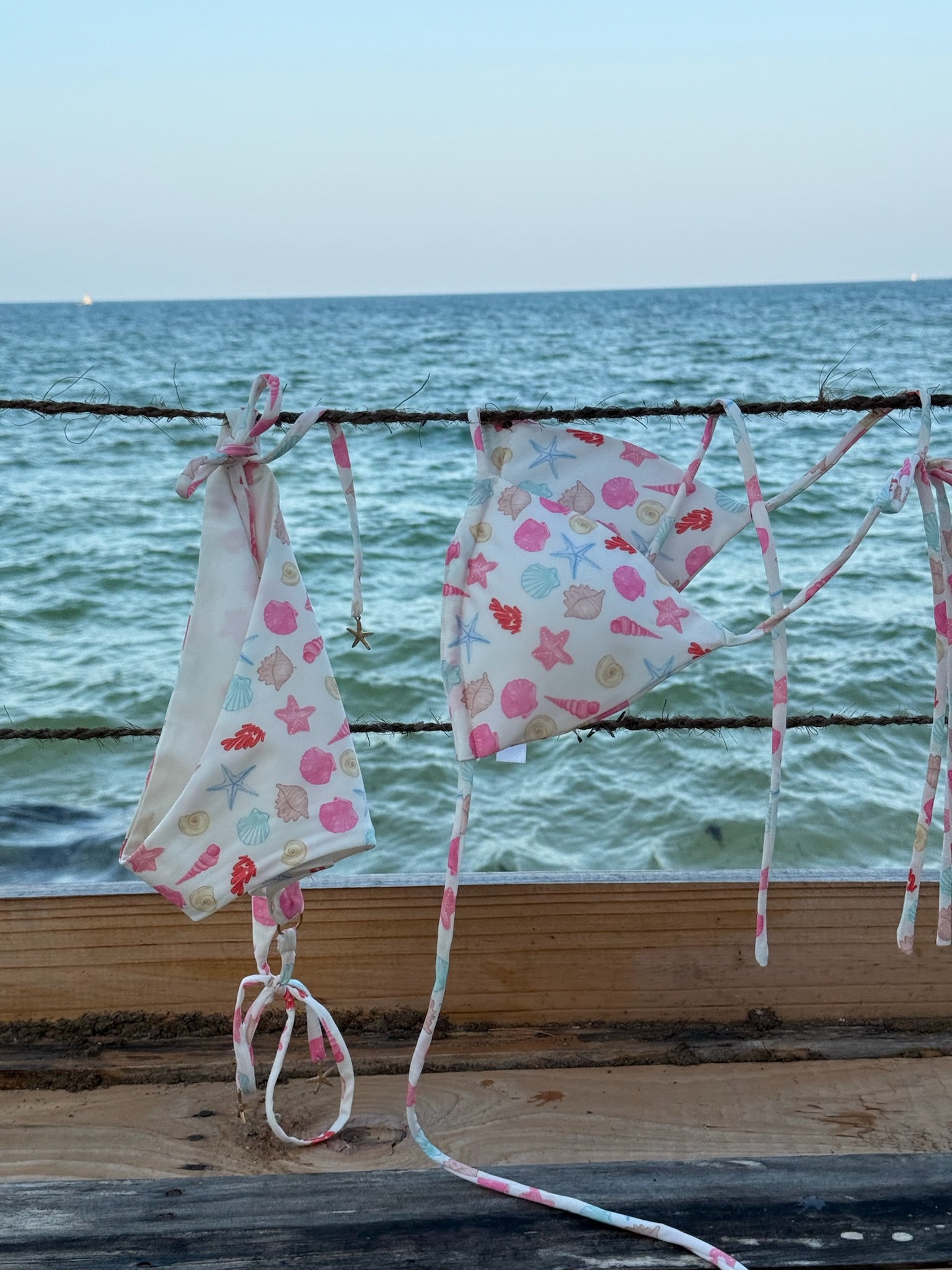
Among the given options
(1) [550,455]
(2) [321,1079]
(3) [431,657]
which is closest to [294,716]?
(1) [550,455]

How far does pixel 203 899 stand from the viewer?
43.9 inches

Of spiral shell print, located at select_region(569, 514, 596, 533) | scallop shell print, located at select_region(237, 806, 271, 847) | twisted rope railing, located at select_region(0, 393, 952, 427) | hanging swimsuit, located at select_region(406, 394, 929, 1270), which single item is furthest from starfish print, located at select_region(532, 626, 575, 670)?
scallop shell print, located at select_region(237, 806, 271, 847)

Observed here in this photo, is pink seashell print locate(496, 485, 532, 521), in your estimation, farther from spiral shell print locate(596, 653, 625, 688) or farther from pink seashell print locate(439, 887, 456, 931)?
pink seashell print locate(439, 887, 456, 931)

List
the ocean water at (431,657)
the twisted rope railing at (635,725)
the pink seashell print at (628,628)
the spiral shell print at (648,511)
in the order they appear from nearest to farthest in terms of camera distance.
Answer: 1. the pink seashell print at (628,628)
2. the spiral shell print at (648,511)
3. the twisted rope railing at (635,725)
4. the ocean water at (431,657)

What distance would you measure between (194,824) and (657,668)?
0.50 metres

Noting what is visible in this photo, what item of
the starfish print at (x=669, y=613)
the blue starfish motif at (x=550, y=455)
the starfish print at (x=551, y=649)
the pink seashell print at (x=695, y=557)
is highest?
the blue starfish motif at (x=550, y=455)

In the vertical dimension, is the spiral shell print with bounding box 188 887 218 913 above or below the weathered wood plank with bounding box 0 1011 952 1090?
above

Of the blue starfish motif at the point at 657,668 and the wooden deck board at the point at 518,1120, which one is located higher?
the blue starfish motif at the point at 657,668

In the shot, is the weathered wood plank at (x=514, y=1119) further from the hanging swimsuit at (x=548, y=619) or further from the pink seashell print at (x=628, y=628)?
the pink seashell print at (x=628, y=628)

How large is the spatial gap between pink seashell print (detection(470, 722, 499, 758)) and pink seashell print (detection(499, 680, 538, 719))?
28 mm

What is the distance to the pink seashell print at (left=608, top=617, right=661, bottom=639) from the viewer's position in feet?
3.51

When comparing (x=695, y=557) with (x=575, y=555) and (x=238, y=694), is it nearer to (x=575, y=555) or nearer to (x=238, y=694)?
(x=575, y=555)

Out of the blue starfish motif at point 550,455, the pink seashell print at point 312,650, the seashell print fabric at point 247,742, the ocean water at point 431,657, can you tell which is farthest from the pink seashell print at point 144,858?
the blue starfish motif at point 550,455

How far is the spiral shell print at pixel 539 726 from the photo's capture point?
1083 millimetres
